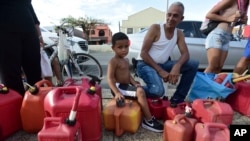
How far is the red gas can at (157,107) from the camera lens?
239cm

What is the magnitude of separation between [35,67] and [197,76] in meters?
1.86

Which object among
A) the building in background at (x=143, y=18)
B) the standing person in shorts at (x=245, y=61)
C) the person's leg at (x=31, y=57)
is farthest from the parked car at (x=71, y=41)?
the building in background at (x=143, y=18)

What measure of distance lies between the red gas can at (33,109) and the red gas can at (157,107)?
3.53 feet

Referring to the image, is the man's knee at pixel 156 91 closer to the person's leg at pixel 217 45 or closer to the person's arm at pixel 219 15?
the person's leg at pixel 217 45

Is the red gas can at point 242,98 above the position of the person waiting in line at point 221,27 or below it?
below

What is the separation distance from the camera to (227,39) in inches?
105

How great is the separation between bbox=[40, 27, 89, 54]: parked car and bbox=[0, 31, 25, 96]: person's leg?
292cm

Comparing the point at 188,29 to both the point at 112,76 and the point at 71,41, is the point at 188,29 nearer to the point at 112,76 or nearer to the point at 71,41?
the point at 71,41

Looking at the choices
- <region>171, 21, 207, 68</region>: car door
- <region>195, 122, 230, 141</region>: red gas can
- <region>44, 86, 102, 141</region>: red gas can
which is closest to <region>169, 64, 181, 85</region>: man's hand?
<region>195, 122, 230, 141</region>: red gas can

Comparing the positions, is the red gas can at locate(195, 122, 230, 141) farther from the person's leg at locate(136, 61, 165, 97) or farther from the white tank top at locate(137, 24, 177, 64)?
the white tank top at locate(137, 24, 177, 64)

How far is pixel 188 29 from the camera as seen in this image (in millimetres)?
5164

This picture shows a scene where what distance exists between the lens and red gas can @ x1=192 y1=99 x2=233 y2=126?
77.0 inches

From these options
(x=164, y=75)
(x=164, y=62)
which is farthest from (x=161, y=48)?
(x=164, y=75)

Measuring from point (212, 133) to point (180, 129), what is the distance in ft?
0.74
